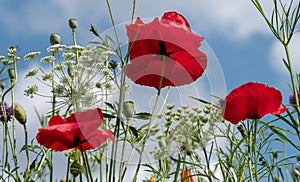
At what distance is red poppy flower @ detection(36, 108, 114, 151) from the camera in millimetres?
859

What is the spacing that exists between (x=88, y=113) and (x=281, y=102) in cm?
55

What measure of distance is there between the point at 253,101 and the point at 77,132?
48cm

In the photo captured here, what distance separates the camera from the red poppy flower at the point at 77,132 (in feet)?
2.82

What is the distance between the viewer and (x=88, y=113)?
0.86 m

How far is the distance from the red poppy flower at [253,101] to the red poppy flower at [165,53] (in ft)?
0.79

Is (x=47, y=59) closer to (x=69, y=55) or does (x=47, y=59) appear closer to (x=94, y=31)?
(x=69, y=55)

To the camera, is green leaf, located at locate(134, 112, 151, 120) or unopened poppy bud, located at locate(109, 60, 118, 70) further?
unopened poppy bud, located at locate(109, 60, 118, 70)

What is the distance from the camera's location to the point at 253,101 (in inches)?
45.9

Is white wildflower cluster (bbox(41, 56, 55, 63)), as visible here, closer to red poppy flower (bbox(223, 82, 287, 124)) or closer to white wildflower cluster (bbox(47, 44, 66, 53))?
white wildflower cluster (bbox(47, 44, 66, 53))

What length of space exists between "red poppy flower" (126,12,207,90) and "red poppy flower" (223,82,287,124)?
24 cm

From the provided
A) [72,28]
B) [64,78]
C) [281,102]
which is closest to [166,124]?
[281,102]

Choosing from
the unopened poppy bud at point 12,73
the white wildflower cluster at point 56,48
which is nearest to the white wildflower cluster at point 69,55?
the white wildflower cluster at point 56,48

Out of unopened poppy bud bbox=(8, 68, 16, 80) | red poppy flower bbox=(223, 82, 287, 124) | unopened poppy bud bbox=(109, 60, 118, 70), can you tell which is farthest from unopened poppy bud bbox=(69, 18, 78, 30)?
red poppy flower bbox=(223, 82, 287, 124)

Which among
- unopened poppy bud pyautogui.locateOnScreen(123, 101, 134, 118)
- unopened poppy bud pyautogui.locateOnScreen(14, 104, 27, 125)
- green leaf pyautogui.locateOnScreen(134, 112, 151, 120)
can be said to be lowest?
green leaf pyautogui.locateOnScreen(134, 112, 151, 120)
